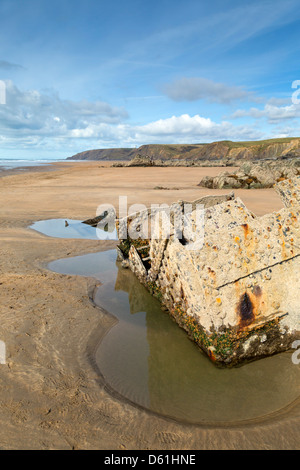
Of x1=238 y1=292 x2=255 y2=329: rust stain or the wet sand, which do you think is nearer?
the wet sand

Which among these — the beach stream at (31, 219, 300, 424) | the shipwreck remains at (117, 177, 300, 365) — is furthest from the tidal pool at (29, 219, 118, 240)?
the shipwreck remains at (117, 177, 300, 365)

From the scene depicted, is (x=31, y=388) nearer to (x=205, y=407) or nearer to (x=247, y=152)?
(x=205, y=407)

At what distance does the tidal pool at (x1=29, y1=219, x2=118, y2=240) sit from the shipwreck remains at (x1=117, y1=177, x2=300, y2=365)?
656 centimetres

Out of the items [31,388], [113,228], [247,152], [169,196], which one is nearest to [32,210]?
[113,228]

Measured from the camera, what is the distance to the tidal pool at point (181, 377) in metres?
3.29

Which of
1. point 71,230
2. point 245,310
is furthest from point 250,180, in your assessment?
point 245,310

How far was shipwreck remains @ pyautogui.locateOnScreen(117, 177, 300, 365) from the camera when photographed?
3.90m

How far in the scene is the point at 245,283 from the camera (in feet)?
12.9

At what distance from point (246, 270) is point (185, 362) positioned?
1550mm

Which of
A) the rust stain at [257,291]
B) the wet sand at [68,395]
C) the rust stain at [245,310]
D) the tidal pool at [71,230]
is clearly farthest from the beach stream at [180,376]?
the tidal pool at [71,230]

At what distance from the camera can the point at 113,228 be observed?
11.9 metres

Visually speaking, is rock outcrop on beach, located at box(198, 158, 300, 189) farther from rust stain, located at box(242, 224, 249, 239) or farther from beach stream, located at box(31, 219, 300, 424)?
rust stain, located at box(242, 224, 249, 239)

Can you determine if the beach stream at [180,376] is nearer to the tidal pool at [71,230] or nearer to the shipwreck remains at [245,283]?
the shipwreck remains at [245,283]

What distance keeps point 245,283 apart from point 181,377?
150 centimetres
